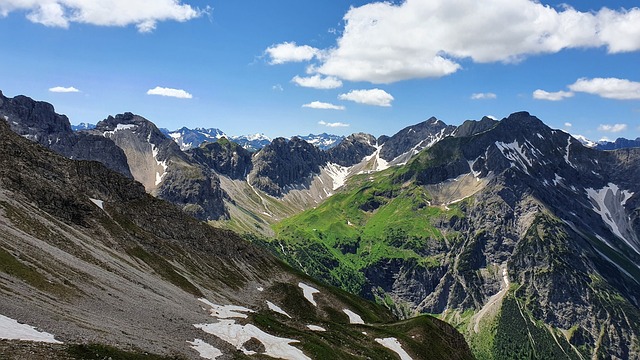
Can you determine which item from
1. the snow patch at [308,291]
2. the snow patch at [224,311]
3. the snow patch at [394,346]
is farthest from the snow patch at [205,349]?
the snow patch at [308,291]

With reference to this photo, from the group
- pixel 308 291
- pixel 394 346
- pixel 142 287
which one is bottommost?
pixel 308 291

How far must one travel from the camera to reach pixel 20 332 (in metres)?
52.2

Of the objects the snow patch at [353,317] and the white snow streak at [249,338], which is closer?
the white snow streak at [249,338]

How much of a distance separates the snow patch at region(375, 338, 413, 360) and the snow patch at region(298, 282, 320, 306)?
4781cm

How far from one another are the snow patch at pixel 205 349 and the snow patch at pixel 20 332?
22652mm

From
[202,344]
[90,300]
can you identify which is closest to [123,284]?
[90,300]

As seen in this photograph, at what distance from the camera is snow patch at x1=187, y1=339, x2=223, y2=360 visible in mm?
69625

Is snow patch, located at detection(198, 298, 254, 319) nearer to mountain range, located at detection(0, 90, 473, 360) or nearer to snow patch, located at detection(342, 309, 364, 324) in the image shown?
mountain range, located at detection(0, 90, 473, 360)

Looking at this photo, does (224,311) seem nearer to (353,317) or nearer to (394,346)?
(394,346)

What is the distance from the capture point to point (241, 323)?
9700cm

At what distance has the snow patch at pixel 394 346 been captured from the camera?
368 feet

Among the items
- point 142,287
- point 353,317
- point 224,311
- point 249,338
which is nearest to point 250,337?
point 249,338

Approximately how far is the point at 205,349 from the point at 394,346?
195ft

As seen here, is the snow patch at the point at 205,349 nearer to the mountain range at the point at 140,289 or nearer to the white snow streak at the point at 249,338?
the mountain range at the point at 140,289
